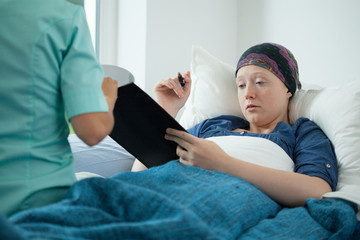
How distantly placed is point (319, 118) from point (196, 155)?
21.1 inches

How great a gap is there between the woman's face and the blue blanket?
0.49 meters

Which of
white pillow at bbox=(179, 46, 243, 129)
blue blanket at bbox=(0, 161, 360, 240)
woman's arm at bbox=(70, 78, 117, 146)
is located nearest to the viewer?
blue blanket at bbox=(0, 161, 360, 240)

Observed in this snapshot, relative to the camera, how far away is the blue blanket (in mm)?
498

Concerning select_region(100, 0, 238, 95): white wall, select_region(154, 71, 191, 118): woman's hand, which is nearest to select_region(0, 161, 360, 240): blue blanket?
select_region(154, 71, 191, 118): woman's hand

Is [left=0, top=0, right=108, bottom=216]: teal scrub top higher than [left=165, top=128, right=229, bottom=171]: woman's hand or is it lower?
higher

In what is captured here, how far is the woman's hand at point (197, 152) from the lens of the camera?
0.95 meters

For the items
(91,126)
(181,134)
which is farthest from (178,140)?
(91,126)

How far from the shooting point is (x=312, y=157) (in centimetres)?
105

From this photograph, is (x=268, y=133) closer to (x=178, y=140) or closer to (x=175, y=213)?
(x=178, y=140)

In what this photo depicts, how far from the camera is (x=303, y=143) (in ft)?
3.76

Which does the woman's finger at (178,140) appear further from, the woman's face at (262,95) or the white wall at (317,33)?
the white wall at (317,33)

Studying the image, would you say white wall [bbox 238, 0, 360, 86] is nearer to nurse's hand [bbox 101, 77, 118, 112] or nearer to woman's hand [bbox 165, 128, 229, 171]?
woman's hand [bbox 165, 128, 229, 171]

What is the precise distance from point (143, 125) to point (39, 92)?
36 centimetres

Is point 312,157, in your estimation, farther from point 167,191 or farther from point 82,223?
point 82,223
